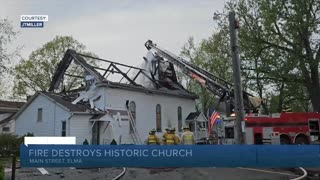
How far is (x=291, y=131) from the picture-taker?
90.3ft

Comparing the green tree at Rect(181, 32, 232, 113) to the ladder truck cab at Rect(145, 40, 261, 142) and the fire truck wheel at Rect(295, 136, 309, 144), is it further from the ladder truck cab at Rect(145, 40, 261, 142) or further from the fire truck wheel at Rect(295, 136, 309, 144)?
the fire truck wheel at Rect(295, 136, 309, 144)

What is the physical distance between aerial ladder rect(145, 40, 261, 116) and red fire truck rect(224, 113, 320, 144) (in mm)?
2917

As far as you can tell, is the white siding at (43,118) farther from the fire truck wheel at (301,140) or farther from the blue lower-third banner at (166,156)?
the blue lower-third banner at (166,156)

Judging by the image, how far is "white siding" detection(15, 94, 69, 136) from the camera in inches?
1298

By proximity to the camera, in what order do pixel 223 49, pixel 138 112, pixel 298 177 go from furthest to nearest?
pixel 223 49 < pixel 138 112 < pixel 298 177

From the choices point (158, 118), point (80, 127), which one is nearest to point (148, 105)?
point (158, 118)

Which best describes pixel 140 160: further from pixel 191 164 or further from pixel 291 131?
pixel 291 131

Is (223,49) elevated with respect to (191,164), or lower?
elevated

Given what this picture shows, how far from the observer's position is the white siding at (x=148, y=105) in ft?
111

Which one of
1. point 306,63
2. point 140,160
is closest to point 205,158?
point 140,160

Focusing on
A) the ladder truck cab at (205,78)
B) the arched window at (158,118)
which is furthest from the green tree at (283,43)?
the arched window at (158,118)

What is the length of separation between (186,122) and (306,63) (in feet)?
43.4

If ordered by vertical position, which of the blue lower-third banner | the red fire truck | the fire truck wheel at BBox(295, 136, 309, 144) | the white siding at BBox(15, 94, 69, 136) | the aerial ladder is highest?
the aerial ladder

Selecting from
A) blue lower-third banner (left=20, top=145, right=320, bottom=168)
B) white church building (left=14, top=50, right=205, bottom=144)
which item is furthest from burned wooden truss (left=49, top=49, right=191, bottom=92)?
blue lower-third banner (left=20, top=145, right=320, bottom=168)
